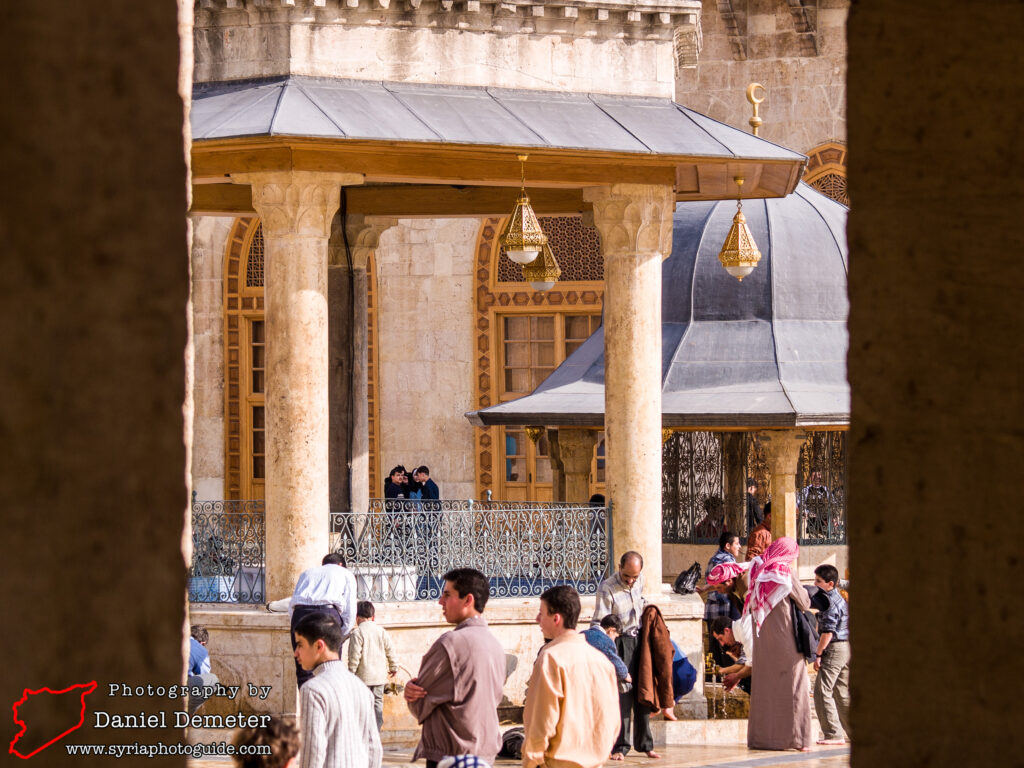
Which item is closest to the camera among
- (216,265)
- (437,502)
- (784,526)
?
(437,502)

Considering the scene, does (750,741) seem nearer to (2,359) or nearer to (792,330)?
(792,330)

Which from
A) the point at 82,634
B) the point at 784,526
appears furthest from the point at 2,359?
the point at 784,526

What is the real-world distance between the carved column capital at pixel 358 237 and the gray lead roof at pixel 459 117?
7.38ft

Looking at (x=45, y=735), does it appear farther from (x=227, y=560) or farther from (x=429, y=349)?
(x=429, y=349)

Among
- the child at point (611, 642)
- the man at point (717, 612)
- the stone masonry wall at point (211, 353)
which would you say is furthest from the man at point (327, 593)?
the stone masonry wall at point (211, 353)

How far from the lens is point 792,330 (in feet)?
47.4

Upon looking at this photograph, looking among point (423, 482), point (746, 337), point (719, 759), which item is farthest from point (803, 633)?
point (423, 482)

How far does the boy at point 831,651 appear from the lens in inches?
349

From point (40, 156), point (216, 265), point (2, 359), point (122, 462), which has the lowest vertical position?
point (122, 462)

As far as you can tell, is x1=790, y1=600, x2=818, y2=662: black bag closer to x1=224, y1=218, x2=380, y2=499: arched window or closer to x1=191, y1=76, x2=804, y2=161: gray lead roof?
x1=191, y1=76, x2=804, y2=161: gray lead roof

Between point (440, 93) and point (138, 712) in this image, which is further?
point (440, 93)

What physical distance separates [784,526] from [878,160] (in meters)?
12.2

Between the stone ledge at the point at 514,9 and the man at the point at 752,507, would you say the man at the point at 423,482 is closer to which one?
the man at the point at 752,507

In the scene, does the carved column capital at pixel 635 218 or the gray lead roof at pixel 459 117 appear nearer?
the gray lead roof at pixel 459 117
